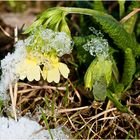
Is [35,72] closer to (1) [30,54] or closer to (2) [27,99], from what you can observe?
(1) [30,54]

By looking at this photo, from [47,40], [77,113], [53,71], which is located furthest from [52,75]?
[77,113]

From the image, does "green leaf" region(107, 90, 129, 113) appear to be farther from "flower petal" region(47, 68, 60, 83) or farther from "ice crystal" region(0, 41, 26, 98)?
"ice crystal" region(0, 41, 26, 98)

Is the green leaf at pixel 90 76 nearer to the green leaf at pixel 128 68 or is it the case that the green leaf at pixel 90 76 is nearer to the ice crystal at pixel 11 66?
the green leaf at pixel 128 68

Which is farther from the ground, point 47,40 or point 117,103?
point 47,40

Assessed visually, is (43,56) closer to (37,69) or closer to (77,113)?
(37,69)

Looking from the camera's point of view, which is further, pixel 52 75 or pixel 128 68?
pixel 128 68

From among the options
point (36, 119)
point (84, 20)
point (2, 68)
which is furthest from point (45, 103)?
point (84, 20)
